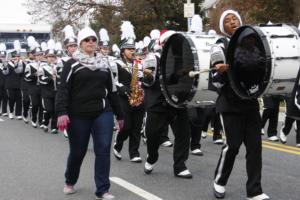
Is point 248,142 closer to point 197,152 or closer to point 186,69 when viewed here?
point 186,69

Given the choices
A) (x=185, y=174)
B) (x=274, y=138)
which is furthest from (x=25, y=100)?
(x=185, y=174)

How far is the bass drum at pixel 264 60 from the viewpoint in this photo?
5.14 m

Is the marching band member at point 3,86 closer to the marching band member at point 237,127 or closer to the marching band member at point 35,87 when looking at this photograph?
the marching band member at point 35,87

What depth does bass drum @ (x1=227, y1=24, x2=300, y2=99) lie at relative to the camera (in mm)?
5142

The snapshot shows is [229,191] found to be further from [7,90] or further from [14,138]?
[7,90]

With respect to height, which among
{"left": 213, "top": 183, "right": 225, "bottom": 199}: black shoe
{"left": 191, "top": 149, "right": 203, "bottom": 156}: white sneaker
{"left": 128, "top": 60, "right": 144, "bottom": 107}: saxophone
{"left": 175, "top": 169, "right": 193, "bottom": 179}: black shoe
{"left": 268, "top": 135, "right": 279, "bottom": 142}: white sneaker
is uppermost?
{"left": 128, "top": 60, "right": 144, "bottom": 107}: saxophone

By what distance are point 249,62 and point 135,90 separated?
3266 mm

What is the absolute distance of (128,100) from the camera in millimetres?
8477

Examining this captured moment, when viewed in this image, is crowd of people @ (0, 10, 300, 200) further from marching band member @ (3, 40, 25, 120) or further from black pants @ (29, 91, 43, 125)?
marching band member @ (3, 40, 25, 120)

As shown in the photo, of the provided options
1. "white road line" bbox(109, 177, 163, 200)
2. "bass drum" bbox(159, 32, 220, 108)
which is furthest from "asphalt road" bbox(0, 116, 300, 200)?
"bass drum" bbox(159, 32, 220, 108)

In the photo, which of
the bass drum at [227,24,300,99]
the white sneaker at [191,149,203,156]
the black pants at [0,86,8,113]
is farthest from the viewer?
the black pants at [0,86,8,113]

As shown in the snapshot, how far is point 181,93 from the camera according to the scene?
260 inches

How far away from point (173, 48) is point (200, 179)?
5.57 ft

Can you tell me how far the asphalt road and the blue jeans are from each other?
1.00ft
